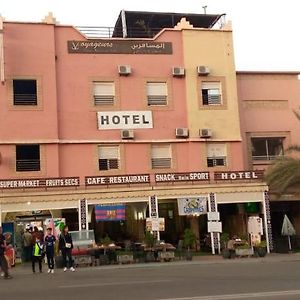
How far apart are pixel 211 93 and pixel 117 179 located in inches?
304

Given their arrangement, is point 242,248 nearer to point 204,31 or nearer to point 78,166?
point 78,166

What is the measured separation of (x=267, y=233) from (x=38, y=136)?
38.9ft

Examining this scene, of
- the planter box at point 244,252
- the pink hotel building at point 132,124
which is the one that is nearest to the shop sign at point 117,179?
the pink hotel building at point 132,124

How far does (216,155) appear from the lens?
99.3ft

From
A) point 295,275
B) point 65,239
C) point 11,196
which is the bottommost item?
point 295,275

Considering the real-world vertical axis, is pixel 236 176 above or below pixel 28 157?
below

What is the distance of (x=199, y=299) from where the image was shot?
1074cm

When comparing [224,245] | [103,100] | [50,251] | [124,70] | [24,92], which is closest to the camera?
[50,251]

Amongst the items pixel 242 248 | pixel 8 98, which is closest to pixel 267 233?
pixel 242 248

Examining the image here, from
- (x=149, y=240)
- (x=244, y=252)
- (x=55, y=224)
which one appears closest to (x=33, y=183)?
(x=55, y=224)

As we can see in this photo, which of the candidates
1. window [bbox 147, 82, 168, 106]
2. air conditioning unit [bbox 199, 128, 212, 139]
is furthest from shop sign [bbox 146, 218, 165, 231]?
window [bbox 147, 82, 168, 106]

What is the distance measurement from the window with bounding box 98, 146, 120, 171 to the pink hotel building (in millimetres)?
51

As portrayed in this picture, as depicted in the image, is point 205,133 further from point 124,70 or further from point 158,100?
point 124,70

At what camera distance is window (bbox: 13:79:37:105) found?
28.4 meters
